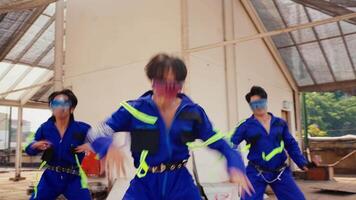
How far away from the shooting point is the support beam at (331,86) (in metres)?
14.2

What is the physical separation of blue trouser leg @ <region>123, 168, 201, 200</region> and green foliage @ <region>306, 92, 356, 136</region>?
33843 mm

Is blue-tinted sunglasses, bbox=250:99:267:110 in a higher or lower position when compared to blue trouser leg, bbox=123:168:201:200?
→ higher

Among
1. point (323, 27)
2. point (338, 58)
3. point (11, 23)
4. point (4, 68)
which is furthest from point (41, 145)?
point (338, 58)

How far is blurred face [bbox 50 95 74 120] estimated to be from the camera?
4.14m

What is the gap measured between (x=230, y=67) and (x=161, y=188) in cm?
758

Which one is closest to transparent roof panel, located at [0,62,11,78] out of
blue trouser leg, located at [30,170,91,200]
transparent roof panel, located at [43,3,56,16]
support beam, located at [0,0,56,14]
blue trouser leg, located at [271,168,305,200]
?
transparent roof panel, located at [43,3,56,16]

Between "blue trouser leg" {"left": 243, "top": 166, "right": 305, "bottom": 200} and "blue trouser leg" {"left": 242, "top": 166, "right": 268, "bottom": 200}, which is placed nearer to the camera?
"blue trouser leg" {"left": 243, "top": 166, "right": 305, "bottom": 200}

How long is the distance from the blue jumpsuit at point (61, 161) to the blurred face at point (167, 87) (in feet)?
6.79

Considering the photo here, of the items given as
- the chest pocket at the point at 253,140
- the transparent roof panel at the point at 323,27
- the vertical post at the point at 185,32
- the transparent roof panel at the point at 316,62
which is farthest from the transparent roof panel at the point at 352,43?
the chest pocket at the point at 253,140

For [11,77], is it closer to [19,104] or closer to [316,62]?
[19,104]

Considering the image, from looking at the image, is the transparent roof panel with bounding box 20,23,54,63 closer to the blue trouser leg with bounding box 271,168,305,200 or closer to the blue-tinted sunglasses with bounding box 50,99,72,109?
the blue-tinted sunglasses with bounding box 50,99,72,109

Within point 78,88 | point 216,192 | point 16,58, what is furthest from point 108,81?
point 16,58

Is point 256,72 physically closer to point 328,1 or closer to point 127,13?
point 328,1

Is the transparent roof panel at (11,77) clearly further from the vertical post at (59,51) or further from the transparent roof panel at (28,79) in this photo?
the vertical post at (59,51)
